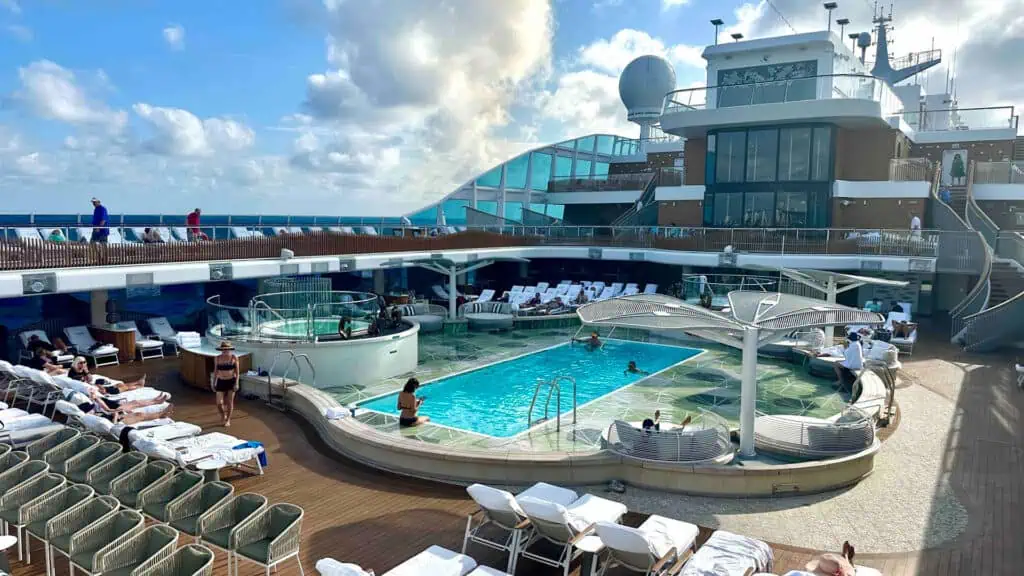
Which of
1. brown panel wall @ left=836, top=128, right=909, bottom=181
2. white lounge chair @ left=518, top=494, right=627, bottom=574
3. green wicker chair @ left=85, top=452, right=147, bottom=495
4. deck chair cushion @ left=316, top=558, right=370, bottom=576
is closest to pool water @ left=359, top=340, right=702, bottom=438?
white lounge chair @ left=518, top=494, right=627, bottom=574

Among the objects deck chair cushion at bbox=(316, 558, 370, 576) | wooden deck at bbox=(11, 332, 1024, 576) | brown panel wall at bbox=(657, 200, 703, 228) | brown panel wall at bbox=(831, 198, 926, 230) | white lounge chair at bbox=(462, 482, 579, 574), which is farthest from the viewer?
brown panel wall at bbox=(657, 200, 703, 228)

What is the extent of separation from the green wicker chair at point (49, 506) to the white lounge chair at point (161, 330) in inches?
425

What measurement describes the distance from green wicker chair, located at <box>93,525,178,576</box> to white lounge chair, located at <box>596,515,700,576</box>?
3.26 m

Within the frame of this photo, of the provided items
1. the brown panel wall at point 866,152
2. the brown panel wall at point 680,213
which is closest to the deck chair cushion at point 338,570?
the brown panel wall at point 680,213

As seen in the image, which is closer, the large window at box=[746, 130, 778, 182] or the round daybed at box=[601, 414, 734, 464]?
the round daybed at box=[601, 414, 734, 464]

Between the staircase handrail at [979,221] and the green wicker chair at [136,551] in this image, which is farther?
the staircase handrail at [979,221]

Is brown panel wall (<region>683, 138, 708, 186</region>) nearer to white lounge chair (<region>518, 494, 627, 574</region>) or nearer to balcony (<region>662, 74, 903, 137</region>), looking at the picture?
balcony (<region>662, 74, 903, 137</region>)

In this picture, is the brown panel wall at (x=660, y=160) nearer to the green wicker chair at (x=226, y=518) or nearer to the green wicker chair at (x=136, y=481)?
the green wicker chair at (x=136, y=481)

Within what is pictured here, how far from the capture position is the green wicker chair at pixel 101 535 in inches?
200

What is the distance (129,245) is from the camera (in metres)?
14.0

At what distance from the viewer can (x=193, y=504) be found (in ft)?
19.7

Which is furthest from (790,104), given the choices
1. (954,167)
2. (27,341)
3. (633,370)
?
(27,341)

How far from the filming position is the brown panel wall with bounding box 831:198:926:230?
24.2 m

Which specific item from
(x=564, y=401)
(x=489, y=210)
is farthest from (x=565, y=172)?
(x=564, y=401)
